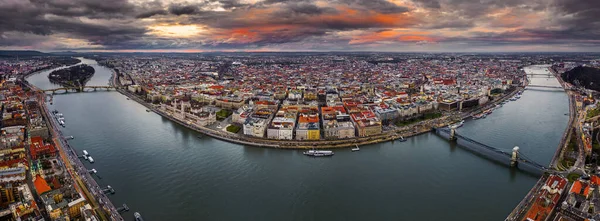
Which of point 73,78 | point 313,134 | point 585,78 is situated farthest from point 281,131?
point 73,78

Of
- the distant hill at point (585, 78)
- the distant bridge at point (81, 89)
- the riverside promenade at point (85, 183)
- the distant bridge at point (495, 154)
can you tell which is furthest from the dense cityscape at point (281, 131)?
the distant hill at point (585, 78)

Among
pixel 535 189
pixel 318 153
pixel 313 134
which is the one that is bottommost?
pixel 535 189

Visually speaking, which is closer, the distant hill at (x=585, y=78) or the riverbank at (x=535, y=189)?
the riverbank at (x=535, y=189)

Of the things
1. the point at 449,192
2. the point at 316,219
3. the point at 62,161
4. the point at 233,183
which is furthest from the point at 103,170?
the point at 449,192

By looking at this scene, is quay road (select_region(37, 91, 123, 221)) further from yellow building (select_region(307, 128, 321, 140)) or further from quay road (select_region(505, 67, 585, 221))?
quay road (select_region(505, 67, 585, 221))

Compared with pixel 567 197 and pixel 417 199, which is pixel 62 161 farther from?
pixel 567 197

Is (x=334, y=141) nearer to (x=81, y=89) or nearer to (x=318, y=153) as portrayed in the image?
(x=318, y=153)

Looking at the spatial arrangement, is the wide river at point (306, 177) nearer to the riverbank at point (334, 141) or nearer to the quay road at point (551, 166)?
the quay road at point (551, 166)

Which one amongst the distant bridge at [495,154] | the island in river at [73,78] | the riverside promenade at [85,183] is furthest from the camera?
the island in river at [73,78]
